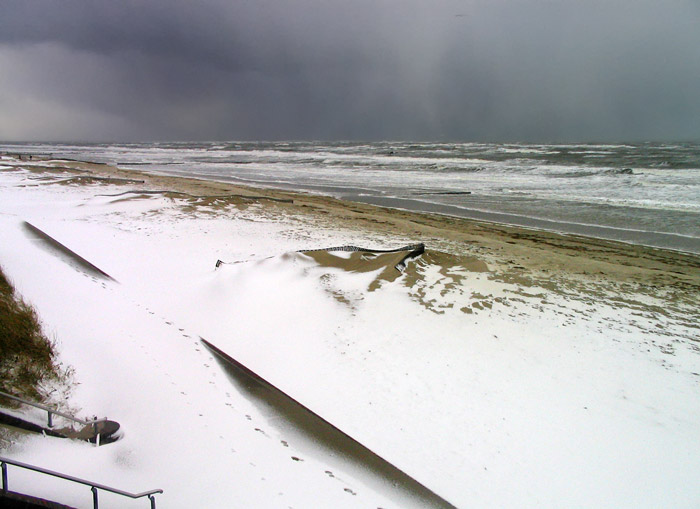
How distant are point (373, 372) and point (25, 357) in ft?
14.0

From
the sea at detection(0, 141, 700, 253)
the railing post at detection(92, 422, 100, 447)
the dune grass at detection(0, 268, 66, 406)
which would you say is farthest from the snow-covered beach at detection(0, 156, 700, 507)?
the sea at detection(0, 141, 700, 253)

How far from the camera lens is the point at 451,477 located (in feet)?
13.7

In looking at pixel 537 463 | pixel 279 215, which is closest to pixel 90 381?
pixel 537 463

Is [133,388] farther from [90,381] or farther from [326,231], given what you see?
[326,231]

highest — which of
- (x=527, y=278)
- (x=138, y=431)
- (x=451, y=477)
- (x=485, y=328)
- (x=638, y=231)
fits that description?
(x=638, y=231)

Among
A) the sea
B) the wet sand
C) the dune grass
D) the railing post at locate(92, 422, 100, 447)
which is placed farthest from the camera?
the sea

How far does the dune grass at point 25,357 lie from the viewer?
4.07 metres

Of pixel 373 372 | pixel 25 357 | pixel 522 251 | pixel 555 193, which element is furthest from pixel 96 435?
pixel 555 193

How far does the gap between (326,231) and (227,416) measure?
10.3m

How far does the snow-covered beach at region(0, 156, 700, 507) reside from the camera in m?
3.92

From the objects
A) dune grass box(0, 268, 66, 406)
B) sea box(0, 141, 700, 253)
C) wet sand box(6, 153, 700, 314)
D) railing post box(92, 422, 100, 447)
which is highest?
sea box(0, 141, 700, 253)

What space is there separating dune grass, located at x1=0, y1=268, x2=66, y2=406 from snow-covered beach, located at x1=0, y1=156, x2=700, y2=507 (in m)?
0.29

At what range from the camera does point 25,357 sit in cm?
445

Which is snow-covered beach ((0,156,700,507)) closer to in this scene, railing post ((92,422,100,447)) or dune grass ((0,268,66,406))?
railing post ((92,422,100,447))
